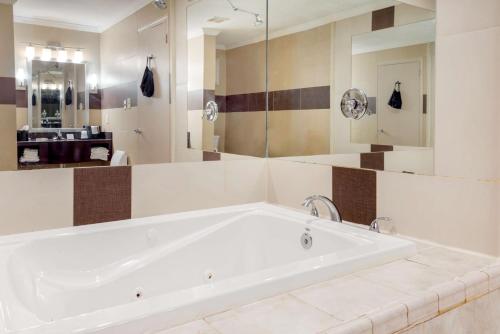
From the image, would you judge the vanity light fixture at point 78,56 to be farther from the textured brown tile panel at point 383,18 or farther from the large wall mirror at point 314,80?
the textured brown tile panel at point 383,18

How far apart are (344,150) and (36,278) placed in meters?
1.33

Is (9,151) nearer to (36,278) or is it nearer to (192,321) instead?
(36,278)

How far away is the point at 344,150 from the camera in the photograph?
188 cm

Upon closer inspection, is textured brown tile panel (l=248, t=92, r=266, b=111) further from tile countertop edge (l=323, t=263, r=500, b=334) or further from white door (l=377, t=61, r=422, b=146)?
tile countertop edge (l=323, t=263, r=500, b=334)

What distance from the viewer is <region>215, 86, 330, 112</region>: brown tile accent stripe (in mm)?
2063

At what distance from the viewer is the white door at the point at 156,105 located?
5.99ft

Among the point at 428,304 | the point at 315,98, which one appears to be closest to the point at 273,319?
the point at 428,304

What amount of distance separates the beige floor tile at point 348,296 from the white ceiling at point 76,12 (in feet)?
4.38

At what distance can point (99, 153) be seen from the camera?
1692 millimetres

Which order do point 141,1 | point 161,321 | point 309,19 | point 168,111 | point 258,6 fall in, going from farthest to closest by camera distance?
1. point 258,6
2. point 309,19
3. point 168,111
4. point 141,1
5. point 161,321

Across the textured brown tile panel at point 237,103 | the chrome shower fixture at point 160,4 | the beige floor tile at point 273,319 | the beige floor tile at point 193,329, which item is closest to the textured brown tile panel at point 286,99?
the textured brown tile panel at point 237,103

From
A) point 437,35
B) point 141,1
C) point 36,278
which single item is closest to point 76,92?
point 141,1

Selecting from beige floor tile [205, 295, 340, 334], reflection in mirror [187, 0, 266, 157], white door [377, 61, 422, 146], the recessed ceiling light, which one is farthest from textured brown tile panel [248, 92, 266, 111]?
beige floor tile [205, 295, 340, 334]

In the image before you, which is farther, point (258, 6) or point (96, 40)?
point (258, 6)
